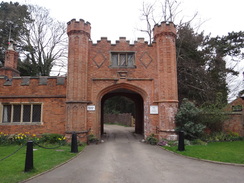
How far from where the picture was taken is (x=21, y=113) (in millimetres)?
10984

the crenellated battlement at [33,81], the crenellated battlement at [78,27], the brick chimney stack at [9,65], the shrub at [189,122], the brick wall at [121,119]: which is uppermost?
the crenellated battlement at [78,27]

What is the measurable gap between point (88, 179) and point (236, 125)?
38.3 ft

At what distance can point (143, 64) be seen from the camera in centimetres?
1138

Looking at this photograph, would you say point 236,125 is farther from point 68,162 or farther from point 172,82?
point 68,162

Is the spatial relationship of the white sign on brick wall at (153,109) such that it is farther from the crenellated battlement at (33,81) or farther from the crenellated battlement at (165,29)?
the crenellated battlement at (33,81)

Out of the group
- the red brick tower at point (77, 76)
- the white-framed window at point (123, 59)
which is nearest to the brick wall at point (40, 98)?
the red brick tower at point (77, 76)

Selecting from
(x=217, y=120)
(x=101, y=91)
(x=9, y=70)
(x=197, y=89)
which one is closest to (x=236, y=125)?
(x=217, y=120)

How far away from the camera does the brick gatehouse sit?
10508mm

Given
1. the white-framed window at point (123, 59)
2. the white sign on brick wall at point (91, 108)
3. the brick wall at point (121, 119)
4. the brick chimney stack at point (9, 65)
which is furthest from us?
the brick wall at point (121, 119)

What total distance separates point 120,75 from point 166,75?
3011mm

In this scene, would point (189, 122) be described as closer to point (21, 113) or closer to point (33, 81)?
point (33, 81)

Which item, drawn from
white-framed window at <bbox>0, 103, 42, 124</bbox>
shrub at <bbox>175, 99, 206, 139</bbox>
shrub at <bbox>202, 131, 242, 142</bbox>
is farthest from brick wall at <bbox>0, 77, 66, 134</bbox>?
shrub at <bbox>202, 131, 242, 142</bbox>

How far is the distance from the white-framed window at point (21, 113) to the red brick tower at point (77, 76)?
247cm

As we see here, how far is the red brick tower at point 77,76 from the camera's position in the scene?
10125mm
